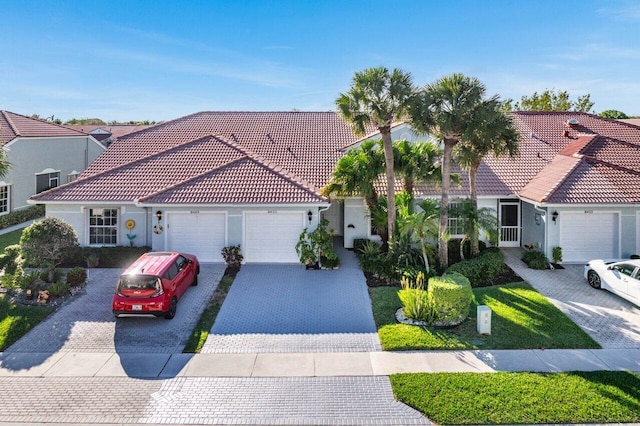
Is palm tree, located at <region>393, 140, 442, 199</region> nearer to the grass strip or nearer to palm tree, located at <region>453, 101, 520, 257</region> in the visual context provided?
palm tree, located at <region>453, 101, 520, 257</region>

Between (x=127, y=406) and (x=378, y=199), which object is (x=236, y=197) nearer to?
(x=378, y=199)

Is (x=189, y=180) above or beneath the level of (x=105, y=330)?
above

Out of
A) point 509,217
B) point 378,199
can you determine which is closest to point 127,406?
point 378,199

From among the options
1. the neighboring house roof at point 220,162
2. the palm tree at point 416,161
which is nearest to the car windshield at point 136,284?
the neighboring house roof at point 220,162

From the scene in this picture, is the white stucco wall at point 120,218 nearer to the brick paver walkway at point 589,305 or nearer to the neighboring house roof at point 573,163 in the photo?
the brick paver walkway at point 589,305

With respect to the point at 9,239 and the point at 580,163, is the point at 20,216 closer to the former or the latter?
the point at 9,239

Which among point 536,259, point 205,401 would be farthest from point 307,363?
point 536,259
